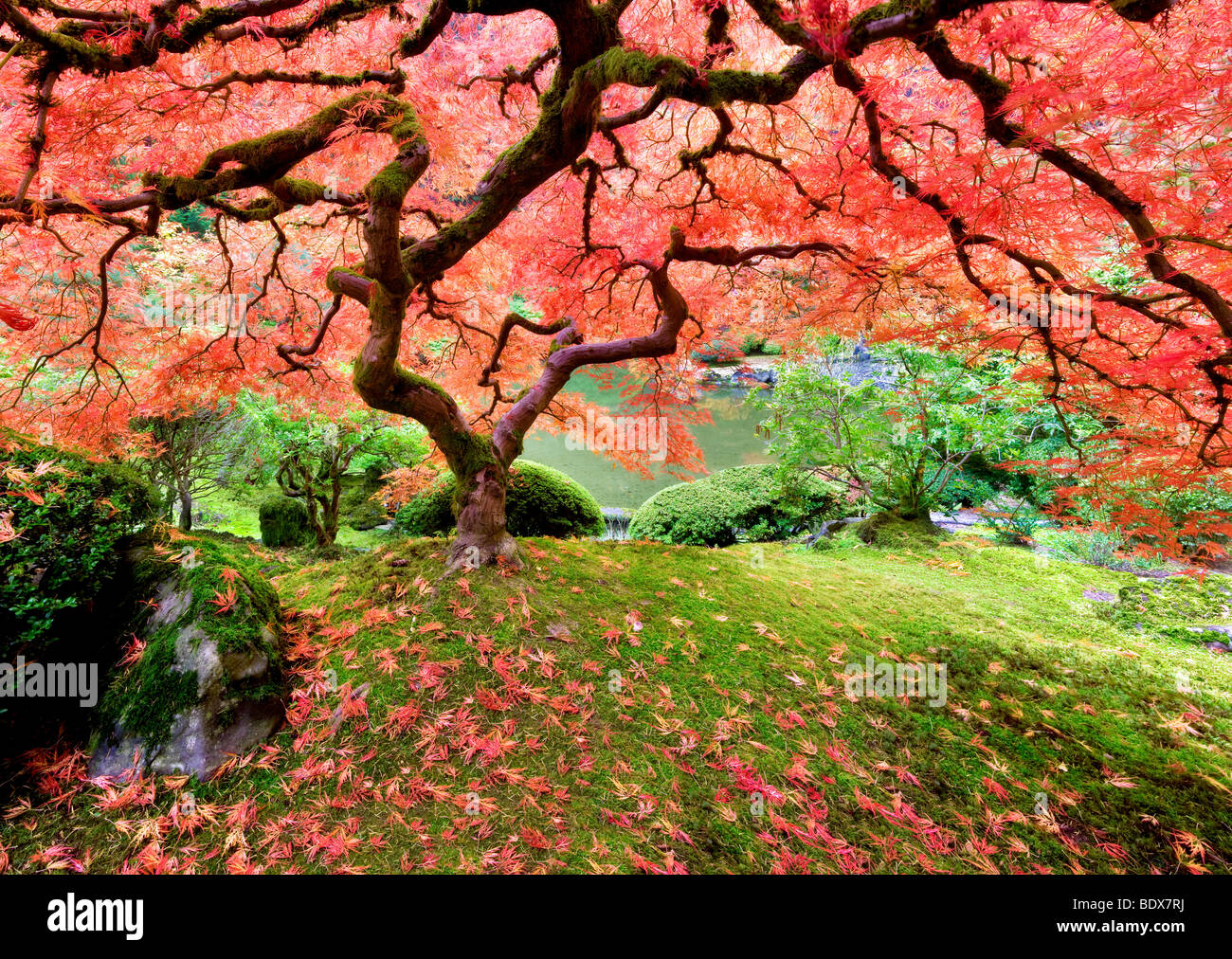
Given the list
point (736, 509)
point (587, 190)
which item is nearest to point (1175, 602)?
point (736, 509)

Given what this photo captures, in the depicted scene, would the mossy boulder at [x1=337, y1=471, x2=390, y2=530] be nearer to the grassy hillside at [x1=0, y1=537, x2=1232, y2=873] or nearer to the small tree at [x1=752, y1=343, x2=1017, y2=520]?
the grassy hillside at [x1=0, y1=537, x2=1232, y2=873]

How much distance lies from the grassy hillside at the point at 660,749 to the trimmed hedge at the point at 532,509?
1412 millimetres

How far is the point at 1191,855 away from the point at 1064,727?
667 mm

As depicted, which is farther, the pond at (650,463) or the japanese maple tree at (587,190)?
the pond at (650,463)

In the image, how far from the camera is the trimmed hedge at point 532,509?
4.79m

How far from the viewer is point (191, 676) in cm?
204

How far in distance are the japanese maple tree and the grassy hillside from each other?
78cm

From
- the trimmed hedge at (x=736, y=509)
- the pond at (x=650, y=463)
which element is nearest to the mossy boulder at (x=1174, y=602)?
the trimmed hedge at (x=736, y=509)

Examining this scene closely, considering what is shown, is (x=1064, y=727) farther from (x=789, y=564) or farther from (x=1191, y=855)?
(x=789, y=564)

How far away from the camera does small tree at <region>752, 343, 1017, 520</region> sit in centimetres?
540

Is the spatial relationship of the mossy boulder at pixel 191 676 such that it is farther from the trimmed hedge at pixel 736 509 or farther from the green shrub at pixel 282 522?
the trimmed hedge at pixel 736 509

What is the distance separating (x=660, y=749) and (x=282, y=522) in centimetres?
598

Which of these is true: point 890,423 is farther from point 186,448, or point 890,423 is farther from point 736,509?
point 186,448

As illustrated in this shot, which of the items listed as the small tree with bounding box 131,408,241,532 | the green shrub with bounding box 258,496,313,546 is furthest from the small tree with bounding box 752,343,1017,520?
the small tree with bounding box 131,408,241,532
